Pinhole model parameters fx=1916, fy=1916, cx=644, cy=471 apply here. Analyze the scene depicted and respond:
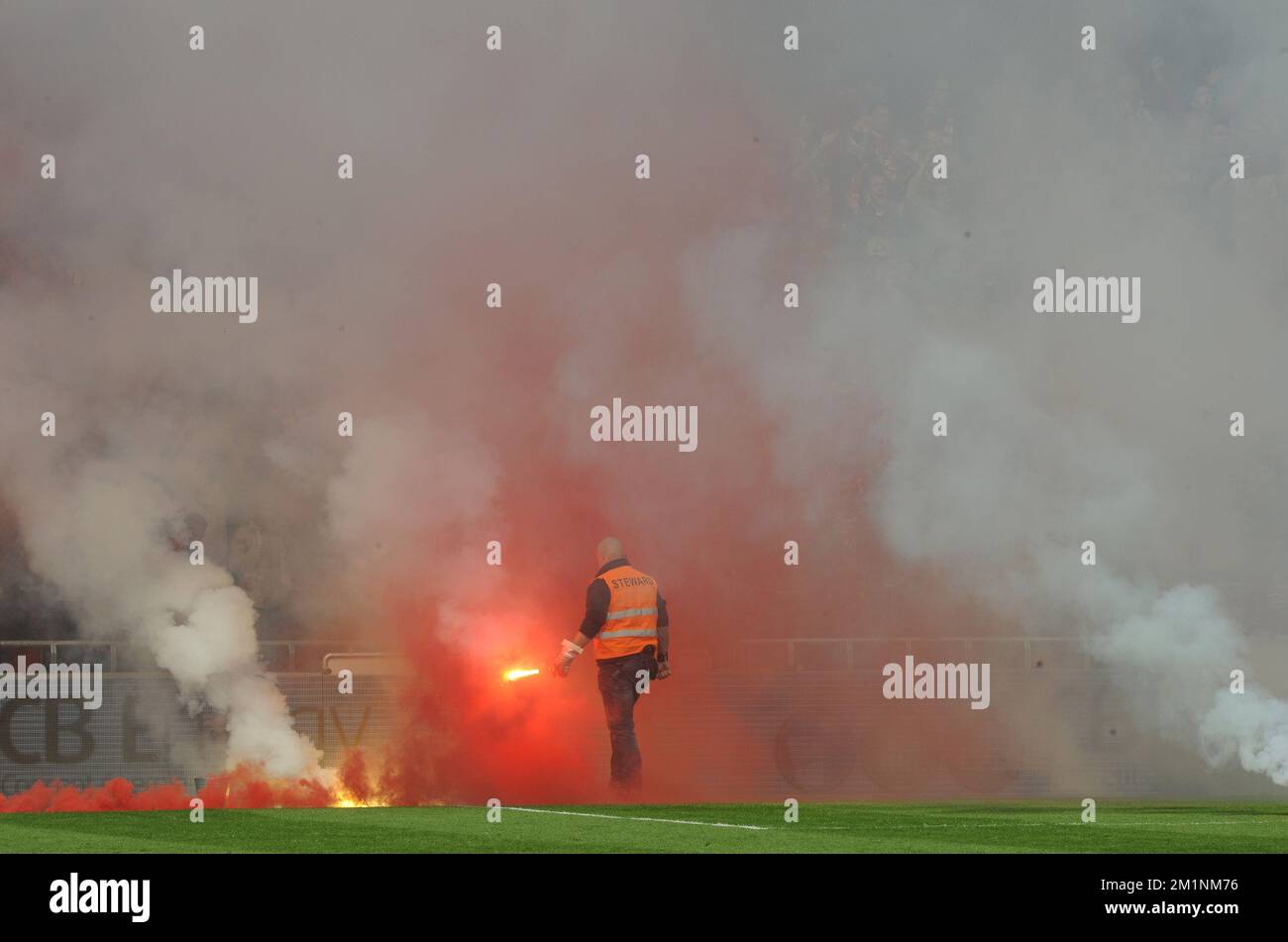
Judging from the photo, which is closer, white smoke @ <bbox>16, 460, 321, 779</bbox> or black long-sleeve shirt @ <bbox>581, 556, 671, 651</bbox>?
black long-sleeve shirt @ <bbox>581, 556, 671, 651</bbox>

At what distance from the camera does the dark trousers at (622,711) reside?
15859 millimetres

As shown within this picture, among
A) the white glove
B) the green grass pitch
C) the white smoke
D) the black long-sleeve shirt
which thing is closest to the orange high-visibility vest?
the black long-sleeve shirt

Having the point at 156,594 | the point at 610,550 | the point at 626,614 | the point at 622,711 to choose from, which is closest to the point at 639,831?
the point at 622,711

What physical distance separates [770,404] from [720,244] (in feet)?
6.02

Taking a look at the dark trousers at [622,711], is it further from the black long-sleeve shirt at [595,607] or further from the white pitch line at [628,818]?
the white pitch line at [628,818]

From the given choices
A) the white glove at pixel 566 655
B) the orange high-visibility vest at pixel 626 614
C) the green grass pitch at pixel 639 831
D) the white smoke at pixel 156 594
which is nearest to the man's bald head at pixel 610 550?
the orange high-visibility vest at pixel 626 614

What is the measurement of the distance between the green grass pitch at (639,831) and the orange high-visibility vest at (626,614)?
100 inches

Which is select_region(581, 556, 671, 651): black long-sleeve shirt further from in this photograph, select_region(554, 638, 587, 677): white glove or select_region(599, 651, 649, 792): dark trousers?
select_region(599, 651, 649, 792): dark trousers

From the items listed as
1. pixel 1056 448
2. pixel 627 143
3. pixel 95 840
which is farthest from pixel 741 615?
pixel 95 840

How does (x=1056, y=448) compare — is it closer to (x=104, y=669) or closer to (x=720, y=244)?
(x=720, y=244)

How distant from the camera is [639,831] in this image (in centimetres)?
1086

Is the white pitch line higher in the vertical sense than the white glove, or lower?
lower

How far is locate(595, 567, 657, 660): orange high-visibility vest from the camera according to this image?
1605cm

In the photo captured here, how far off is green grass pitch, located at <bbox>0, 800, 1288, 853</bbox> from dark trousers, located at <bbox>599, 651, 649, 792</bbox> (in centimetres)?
209
